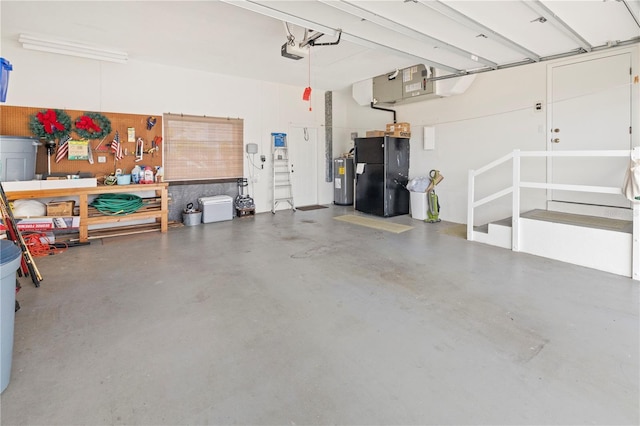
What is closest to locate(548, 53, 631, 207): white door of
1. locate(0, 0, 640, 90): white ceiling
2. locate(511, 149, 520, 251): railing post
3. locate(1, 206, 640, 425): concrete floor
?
locate(0, 0, 640, 90): white ceiling

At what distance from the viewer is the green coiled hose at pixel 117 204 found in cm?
546

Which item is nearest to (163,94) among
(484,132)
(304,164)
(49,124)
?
(49,124)

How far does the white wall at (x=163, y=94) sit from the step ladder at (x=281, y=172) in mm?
157

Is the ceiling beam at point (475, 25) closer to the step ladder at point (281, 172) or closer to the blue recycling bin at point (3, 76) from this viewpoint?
the blue recycling bin at point (3, 76)

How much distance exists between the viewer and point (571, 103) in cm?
492

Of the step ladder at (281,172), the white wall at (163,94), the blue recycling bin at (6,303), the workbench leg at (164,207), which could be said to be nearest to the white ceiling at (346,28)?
the white wall at (163,94)

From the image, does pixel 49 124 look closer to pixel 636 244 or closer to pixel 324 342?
pixel 324 342

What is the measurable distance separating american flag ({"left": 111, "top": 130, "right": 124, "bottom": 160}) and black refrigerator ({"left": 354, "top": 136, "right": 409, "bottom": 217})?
4932 millimetres

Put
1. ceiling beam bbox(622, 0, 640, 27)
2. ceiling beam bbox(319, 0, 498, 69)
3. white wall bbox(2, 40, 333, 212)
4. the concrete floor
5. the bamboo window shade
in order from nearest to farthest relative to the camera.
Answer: the concrete floor → ceiling beam bbox(622, 0, 640, 27) → ceiling beam bbox(319, 0, 498, 69) → white wall bbox(2, 40, 333, 212) → the bamboo window shade

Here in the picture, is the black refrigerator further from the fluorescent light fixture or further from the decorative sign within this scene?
the decorative sign

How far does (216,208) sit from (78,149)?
98.6 inches

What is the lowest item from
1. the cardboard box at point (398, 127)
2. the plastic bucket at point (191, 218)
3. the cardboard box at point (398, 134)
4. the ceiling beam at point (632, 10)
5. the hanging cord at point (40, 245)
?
the hanging cord at point (40, 245)

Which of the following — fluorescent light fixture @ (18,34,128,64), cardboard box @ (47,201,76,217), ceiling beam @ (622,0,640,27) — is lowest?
cardboard box @ (47,201,76,217)

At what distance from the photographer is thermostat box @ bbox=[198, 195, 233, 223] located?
261 inches
